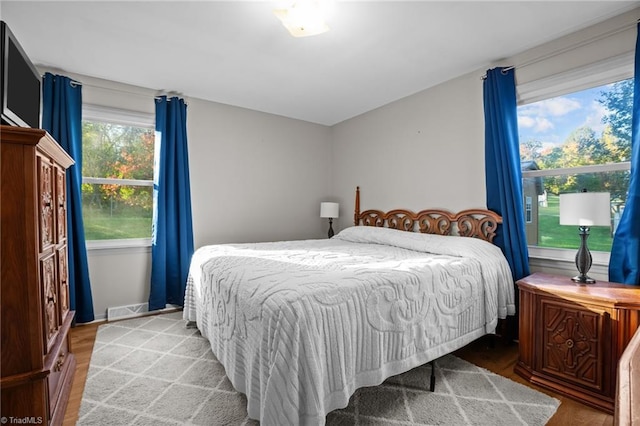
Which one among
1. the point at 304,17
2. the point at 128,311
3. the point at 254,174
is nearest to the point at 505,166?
the point at 304,17

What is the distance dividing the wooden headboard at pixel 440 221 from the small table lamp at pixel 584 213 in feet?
2.12

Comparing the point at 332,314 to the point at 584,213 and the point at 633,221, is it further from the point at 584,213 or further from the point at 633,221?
the point at 633,221

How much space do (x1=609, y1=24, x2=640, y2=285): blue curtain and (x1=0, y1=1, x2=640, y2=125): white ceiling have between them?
67cm

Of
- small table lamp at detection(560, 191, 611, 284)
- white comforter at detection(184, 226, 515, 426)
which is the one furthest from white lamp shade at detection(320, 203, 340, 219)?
small table lamp at detection(560, 191, 611, 284)

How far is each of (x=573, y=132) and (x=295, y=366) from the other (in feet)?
9.16

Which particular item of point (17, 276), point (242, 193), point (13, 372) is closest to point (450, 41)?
point (242, 193)

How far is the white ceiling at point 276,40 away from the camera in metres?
2.03

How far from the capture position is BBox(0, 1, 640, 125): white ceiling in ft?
6.66

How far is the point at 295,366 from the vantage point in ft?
4.06

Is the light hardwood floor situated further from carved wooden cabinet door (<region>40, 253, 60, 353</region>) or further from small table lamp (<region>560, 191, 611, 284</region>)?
small table lamp (<region>560, 191, 611, 284</region>)

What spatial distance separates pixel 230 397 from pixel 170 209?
2171 mm

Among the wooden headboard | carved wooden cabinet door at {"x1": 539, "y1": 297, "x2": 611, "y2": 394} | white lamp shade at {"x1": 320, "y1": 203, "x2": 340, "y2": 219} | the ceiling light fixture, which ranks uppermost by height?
the ceiling light fixture

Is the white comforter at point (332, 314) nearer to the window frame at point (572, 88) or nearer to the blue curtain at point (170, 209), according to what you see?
the window frame at point (572, 88)

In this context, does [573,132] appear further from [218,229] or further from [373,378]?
[218,229]
